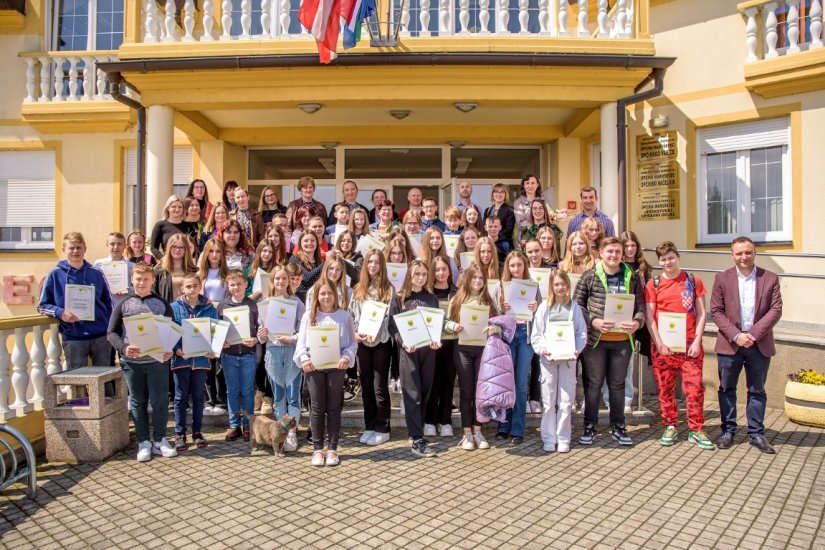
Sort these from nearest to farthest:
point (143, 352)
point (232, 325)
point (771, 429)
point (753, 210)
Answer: point (143, 352) < point (232, 325) < point (771, 429) < point (753, 210)

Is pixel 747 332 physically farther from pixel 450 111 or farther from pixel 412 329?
pixel 450 111

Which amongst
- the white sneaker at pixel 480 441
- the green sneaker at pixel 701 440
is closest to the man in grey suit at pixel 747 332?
the green sneaker at pixel 701 440

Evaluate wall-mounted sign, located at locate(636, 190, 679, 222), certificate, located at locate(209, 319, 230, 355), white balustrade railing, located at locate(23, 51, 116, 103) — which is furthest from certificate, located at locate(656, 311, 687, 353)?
white balustrade railing, located at locate(23, 51, 116, 103)

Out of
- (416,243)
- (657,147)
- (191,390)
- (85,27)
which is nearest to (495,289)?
(416,243)

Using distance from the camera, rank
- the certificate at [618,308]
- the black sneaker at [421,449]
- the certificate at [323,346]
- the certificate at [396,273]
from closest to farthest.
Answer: the certificate at [323,346]
the black sneaker at [421,449]
the certificate at [618,308]
the certificate at [396,273]

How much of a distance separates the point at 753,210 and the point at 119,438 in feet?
31.1

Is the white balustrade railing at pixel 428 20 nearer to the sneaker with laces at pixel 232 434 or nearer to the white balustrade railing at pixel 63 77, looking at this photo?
the white balustrade railing at pixel 63 77

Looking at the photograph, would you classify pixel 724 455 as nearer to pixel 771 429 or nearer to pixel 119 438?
pixel 771 429

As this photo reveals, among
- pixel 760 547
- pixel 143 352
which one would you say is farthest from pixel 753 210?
pixel 143 352

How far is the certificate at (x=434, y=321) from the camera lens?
5637 millimetres

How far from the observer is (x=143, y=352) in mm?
5465

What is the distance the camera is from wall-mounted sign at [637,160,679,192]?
1008 cm

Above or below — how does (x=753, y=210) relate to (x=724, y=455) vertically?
above

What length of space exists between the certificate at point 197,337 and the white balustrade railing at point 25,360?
53.2 inches
